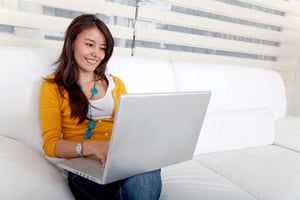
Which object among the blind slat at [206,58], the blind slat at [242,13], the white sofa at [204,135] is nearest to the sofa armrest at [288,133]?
the white sofa at [204,135]

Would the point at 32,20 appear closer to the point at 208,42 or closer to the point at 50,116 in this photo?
the point at 50,116

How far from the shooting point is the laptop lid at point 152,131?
2.55 ft

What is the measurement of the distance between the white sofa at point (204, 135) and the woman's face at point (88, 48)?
173 mm

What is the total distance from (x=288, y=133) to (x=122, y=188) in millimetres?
1430

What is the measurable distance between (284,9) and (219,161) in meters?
1.82

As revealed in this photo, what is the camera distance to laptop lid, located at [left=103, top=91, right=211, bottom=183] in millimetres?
776

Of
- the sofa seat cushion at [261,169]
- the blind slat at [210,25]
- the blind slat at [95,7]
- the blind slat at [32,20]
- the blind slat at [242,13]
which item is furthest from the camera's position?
the blind slat at [242,13]

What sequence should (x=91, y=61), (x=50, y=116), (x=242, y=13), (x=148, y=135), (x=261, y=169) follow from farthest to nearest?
(x=242, y=13)
(x=261, y=169)
(x=91, y=61)
(x=50, y=116)
(x=148, y=135)

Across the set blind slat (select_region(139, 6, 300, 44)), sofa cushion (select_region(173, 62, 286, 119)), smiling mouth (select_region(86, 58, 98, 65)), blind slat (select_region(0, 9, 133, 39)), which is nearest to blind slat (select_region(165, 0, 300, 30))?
blind slat (select_region(139, 6, 300, 44))

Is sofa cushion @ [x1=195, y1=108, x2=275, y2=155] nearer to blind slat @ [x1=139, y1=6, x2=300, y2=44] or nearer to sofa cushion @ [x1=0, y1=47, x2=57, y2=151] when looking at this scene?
blind slat @ [x1=139, y1=6, x2=300, y2=44]

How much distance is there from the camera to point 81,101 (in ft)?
3.83

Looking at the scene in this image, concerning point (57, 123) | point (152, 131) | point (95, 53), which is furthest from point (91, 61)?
point (152, 131)

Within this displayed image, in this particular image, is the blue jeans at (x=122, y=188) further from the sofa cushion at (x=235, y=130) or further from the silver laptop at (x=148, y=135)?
the sofa cushion at (x=235, y=130)

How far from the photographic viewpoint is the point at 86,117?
1.22 m
